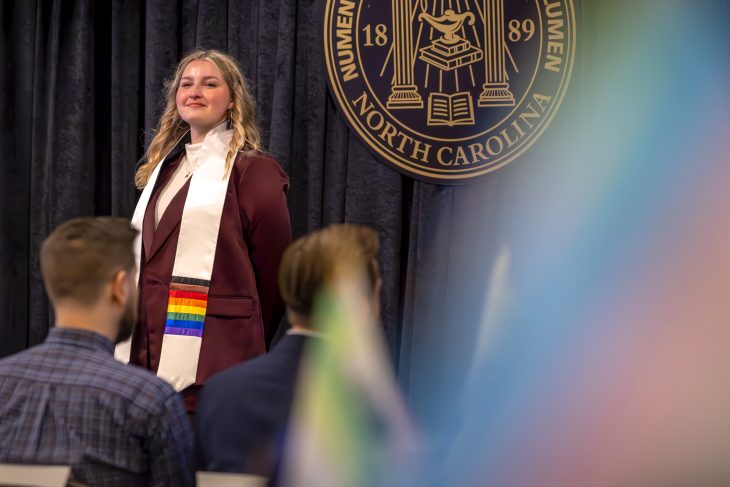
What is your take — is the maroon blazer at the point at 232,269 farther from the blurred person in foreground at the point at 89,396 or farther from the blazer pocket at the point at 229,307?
the blurred person in foreground at the point at 89,396

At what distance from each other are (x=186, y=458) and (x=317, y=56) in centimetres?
191

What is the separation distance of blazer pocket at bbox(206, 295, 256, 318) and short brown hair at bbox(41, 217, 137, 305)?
0.86 m

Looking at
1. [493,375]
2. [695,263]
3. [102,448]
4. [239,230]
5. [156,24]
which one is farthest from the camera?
[156,24]

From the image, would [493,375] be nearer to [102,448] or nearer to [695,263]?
[695,263]

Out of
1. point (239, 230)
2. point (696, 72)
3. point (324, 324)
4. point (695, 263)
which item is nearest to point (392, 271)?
point (239, 230)

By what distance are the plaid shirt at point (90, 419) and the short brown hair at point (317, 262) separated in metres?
0.25

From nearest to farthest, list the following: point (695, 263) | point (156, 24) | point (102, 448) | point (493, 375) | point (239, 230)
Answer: point (102, 448) < point (239, 230) < point (695, 263) < point (493, 375) < point (156, 24)

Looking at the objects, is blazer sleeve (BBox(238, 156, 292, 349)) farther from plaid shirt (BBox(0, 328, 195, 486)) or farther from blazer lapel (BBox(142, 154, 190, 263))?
plaid shirt (BBox(0, 328, 195, 486))

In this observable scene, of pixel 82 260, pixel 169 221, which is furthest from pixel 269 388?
pixel 169 221

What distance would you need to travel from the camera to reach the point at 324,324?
1.43 meters

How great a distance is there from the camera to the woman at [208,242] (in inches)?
90.7

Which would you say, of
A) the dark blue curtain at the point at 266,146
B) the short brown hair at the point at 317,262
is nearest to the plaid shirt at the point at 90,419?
the short brown hair at the point at 317,262

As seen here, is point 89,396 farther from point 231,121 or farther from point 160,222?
point 231,121

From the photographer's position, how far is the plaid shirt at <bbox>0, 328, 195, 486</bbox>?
1337 millimetres
